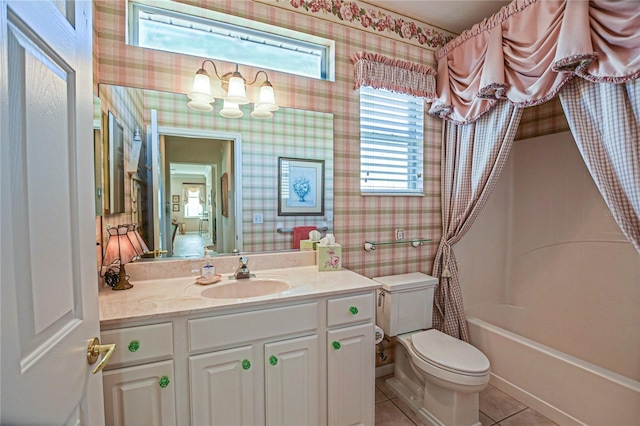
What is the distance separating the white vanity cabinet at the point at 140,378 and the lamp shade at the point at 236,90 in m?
1.22

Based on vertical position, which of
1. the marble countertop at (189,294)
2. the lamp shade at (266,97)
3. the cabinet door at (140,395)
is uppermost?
the lamp shade at (266,97)

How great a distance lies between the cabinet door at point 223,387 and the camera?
124 cm

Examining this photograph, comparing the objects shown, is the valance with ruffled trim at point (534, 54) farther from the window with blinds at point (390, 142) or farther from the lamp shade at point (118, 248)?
the lamp shade at point (118, 248)

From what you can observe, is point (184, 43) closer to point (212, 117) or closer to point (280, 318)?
point (212, 117)

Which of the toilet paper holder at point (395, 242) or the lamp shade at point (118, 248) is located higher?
the lamp shade at point (118, 248)

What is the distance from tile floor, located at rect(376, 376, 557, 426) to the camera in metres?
1.80

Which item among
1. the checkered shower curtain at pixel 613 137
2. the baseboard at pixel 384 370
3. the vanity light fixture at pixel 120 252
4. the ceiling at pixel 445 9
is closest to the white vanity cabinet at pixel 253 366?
the vanity light fixture at pixel 120 252

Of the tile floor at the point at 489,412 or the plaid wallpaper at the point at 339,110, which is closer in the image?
the plaid wallpaper at the point at 339,110

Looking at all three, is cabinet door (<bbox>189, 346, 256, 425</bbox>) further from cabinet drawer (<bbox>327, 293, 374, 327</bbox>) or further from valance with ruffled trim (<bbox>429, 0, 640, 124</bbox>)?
valance with ruffled trim (<bbox>429, 0, 640, 124</bbox>)

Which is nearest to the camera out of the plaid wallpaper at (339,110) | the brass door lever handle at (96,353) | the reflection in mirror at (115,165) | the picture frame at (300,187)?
the brass door lever handle at (96,353)

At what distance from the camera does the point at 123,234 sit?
143 cm

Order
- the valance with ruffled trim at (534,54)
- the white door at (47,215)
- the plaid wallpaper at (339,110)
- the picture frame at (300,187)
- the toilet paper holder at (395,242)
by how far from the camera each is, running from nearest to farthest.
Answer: the white door at (47,215), the valance with ruffled trim at (534,54), the plaid wallpaper at (339,110), the picture frame at (300,187), the toilet paper holder at (395,242)

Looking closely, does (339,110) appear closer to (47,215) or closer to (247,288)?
(247,288)

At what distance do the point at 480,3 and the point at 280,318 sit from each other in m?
2.40
